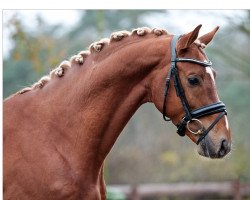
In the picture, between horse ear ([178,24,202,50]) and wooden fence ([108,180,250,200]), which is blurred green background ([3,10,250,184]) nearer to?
wooden fence ([108,180,250,200])

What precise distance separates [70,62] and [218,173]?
1386cm

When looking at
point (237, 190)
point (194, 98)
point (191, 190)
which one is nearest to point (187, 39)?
point (194, 98)

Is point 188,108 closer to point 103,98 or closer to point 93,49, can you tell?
point 103,98

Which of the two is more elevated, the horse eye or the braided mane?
the braided mane

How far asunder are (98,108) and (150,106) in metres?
19.0

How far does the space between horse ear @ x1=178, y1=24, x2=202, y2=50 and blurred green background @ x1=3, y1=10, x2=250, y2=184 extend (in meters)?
6.39

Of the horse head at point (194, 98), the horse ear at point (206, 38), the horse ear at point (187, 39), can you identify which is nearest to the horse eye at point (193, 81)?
the horse head at point (194, 98)

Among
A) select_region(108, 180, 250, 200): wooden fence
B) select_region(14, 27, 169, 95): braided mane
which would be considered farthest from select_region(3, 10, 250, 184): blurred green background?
select_region(14, 27, 169, 95): braided mane

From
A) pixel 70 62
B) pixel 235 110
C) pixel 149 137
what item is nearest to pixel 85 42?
pixel 149 137

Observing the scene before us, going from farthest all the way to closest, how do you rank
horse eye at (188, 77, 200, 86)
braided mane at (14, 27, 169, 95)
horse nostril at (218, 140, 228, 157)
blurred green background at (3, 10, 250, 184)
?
blurred green background at (3, 10, 250, 184), braided mane at (14, 27, 169, 95), horse eye at (188, 77, 200, 86), horse nostril at (218, 140, 228, 157)

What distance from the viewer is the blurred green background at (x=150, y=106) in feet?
41.4

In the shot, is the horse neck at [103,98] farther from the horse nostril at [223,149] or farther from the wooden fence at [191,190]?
the wooden fence at [191,190]

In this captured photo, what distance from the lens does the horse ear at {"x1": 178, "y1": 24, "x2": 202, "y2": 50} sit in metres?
4.62

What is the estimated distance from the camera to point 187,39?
466 cm
